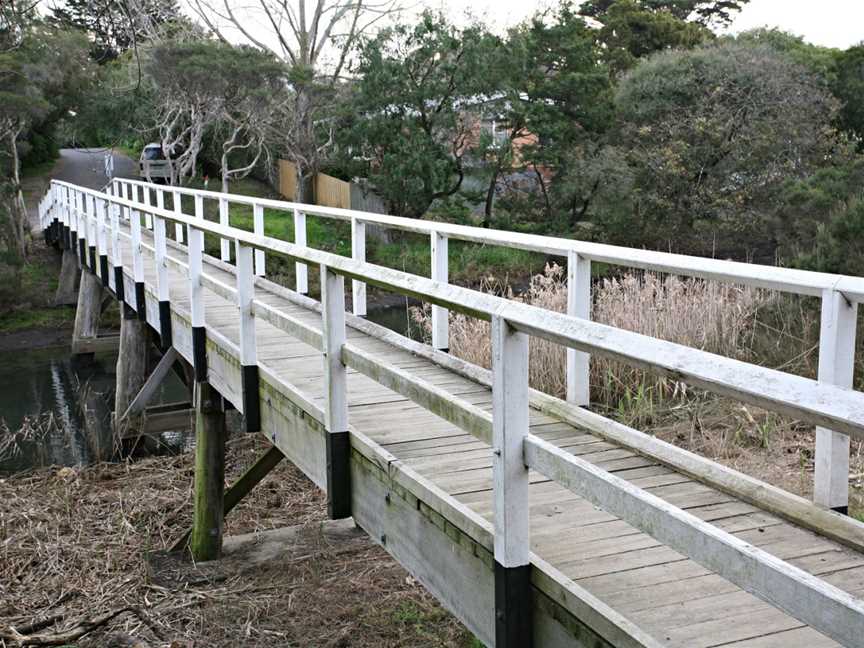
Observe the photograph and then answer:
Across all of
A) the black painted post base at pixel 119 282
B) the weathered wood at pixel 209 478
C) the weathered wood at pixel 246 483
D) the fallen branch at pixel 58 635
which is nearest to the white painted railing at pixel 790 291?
the weathered wood at pixel 246 483

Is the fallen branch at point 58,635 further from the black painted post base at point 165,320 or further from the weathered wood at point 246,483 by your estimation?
the black painted post base at point 165,320

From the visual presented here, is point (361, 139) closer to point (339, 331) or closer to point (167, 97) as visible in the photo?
point (167, 97)

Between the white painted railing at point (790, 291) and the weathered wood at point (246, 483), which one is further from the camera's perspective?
the weathered wood at point (246, 483)

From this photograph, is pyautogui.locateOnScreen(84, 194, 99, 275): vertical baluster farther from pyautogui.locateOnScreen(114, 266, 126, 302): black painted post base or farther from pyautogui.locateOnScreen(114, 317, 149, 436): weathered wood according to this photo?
pyautogui.locateOnScreen(114, 266, 126, 302): black painted post base

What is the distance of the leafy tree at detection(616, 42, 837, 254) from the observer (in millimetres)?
25359

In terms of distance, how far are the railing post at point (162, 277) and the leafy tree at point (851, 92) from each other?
25.5 metres

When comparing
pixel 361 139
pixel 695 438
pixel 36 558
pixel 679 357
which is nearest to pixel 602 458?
pixel 679 357

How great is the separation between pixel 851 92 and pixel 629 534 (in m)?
30.3

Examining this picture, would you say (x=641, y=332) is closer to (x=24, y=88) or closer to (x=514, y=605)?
(x=514, y=605)

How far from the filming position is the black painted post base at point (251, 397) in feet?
19.4

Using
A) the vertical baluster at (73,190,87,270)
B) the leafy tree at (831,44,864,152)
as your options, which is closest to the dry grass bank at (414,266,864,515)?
the vertical baluster at (73,190,87,270)

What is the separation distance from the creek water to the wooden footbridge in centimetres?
619

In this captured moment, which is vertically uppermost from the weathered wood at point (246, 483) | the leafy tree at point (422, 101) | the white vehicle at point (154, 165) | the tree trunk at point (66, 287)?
the leafy tree at point (422, 101)

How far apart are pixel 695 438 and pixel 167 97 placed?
72.8 ft
